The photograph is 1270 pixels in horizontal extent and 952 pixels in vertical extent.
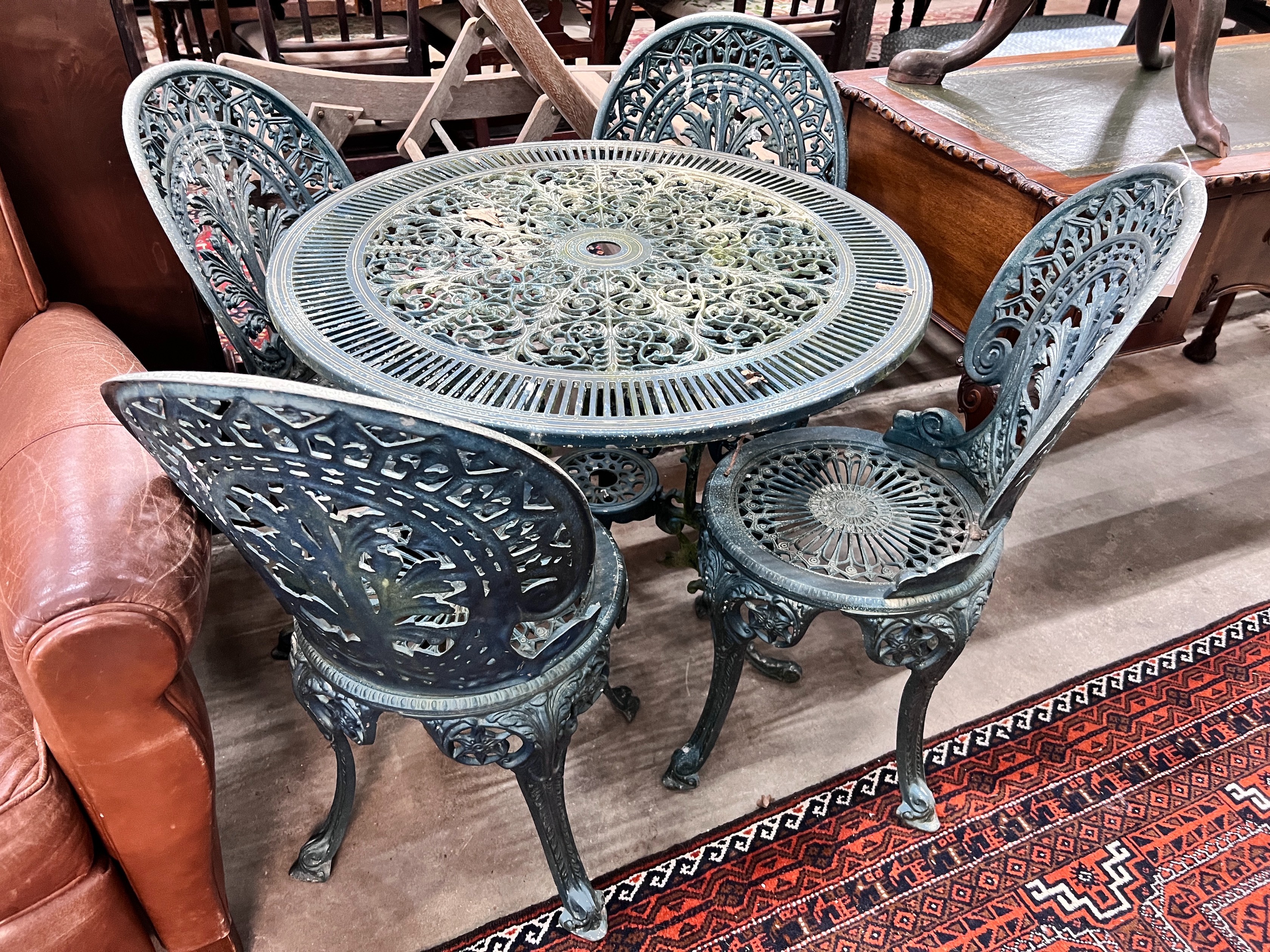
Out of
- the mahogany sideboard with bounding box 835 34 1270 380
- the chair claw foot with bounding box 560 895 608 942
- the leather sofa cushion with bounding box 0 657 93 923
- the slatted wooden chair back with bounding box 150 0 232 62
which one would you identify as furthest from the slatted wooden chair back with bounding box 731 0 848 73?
the leather sofa cushion with bounding box 0 657 93 923

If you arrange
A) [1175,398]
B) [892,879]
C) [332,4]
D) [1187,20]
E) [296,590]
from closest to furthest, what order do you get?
1. [296,590]
2. [892,879]
3. [1187,20]
4. [1175,398]
5. [332,4]

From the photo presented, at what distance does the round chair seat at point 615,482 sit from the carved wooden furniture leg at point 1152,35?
164 cm

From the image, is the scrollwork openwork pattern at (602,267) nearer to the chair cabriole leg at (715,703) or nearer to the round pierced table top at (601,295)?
the round pierced table top at (601,295)

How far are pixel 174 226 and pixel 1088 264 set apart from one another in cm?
138

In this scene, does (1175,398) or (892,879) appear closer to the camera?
(892,879)

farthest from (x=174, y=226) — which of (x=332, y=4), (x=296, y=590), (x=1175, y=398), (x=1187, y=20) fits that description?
(x=332, y=4)

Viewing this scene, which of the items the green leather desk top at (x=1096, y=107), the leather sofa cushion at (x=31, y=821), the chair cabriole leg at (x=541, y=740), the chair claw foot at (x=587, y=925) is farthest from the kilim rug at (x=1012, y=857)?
the green leather desk top at (x=1096, y=107)

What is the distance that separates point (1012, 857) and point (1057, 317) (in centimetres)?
88

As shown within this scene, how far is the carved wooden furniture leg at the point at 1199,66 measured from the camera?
5.55 feet

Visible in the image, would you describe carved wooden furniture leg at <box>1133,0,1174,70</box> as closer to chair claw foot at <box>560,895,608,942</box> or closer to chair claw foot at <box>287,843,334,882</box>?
chair claw foot at <box>560,895,608,942</box>

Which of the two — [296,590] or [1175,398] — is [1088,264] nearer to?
[296,590]

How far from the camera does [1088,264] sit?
4.19ft

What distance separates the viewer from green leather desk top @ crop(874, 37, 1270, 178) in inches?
68.9

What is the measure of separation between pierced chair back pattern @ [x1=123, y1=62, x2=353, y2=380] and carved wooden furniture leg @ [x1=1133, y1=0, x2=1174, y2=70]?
75.7 inches
